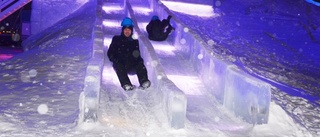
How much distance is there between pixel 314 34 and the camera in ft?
47.8

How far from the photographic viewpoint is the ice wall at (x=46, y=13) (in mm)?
13336

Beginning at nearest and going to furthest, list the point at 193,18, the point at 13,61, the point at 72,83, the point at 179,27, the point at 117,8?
1. the point at 72,83
2. the point at 13,61
3. the point at 179,27
4. the point at 117,8
5. the point at 193,18

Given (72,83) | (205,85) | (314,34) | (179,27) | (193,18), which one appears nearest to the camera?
(72,83)

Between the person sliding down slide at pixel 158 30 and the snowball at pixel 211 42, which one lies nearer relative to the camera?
the person sliding down slide at pixel 158 30

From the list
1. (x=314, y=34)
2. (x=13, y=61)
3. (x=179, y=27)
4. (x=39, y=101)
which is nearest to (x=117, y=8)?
(x=179, y=27)

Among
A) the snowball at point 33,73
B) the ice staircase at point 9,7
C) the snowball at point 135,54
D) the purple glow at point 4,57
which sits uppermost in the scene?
the snowball at point 135,54

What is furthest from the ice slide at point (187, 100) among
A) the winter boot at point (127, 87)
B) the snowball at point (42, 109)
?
the snowball at point (42, 109)

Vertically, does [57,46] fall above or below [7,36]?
above

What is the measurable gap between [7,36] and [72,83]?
974 cm

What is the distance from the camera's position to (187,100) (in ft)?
17.6

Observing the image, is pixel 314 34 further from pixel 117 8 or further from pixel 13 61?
pixel 13 61

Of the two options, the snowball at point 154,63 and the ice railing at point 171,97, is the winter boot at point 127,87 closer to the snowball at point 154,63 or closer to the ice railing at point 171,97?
the ice railing at point 171,97

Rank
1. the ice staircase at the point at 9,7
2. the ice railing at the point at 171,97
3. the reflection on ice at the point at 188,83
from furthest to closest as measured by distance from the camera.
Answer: the ice staircase at the point at 9,7, the reflection on ice at the point at 188,83, the ice railing at the point at 171,97

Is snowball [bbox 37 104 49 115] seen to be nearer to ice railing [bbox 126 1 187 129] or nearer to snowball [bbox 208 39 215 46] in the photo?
ice railing [bbox 126 1 187 129]
